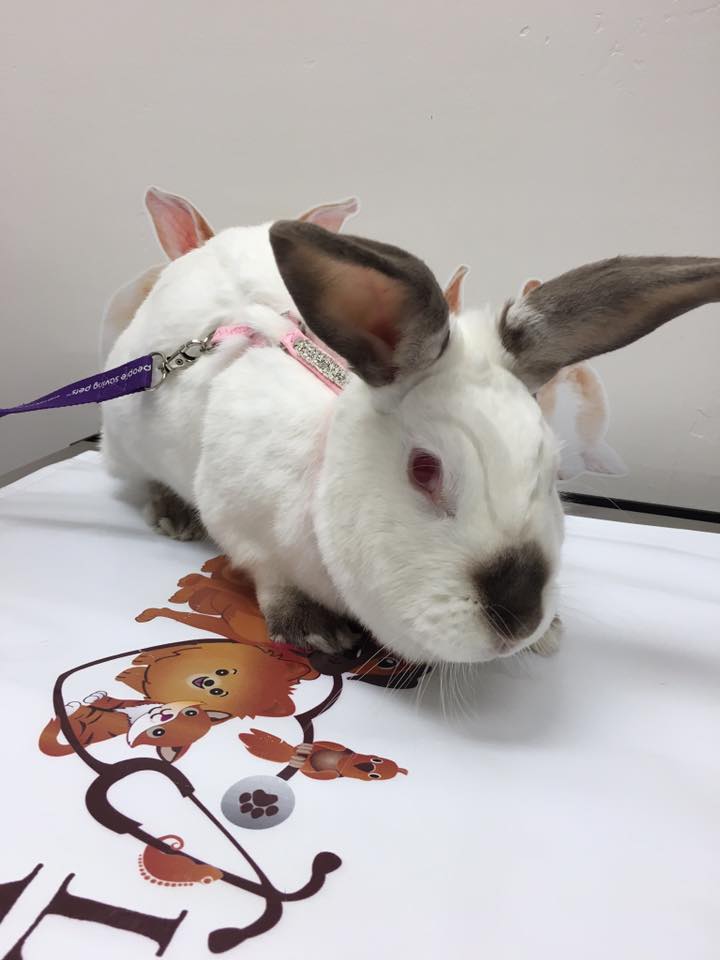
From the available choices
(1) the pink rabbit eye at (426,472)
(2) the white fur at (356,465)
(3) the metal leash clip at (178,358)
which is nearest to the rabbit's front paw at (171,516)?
(2) the white fur at (356,465)

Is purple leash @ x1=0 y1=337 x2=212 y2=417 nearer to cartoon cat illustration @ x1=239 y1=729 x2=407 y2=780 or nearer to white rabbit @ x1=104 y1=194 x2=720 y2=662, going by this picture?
white rabbit @ x1=104 y1=194 x2=720 y2=662

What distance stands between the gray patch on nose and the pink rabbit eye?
0.10 meters

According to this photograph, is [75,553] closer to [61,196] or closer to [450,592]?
[450,592]

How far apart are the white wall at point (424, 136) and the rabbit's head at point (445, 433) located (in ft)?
2.75

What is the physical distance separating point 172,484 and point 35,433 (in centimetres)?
107

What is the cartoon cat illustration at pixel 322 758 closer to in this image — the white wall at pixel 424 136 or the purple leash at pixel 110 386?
the purple leash at pixel 110 386

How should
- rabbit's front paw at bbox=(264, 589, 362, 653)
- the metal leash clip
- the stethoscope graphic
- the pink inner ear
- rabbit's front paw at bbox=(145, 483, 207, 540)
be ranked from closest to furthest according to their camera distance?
the stethoscope graphic < rabbit's front paw at bbox=(264, 589, 362, 653) < the metal leash clip < rabbit's front paw at bbox=(145, 483, 207, 540) < the pink inner ear

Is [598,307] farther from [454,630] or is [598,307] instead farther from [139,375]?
[139,375]

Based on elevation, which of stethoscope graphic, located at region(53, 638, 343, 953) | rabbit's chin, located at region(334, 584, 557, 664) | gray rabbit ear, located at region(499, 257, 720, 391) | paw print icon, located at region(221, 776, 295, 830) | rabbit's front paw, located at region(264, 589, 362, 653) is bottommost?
rabbit's front paw, located at region(264, 589, 362, 653)

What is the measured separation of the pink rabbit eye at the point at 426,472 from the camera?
72 centimetres

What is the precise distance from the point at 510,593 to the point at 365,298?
1.14 feet

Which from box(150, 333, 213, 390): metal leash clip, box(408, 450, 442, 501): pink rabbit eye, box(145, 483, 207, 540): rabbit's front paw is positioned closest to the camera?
box(408, 450, 442, 501): pink rabbit eye

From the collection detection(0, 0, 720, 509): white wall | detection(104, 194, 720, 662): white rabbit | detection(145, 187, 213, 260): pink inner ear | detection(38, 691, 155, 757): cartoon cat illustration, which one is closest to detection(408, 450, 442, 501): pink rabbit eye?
detection(104, 194, 720, 662): white rabbit

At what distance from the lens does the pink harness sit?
979mm
